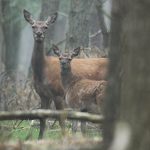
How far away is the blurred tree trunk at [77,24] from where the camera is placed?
1948 centimetres

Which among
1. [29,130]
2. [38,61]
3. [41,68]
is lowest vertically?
[29,130]

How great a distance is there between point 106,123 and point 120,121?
0.35m

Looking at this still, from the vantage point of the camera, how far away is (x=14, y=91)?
19.4 metres

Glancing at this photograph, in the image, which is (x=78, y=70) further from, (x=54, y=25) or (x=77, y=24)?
(x=54, y=25)

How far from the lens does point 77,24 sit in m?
19.7

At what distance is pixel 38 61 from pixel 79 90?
1523mm

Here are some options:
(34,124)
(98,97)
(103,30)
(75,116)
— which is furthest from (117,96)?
(103,30)

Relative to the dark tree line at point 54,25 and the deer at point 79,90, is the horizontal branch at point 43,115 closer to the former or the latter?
the dark tree line at point 54,25

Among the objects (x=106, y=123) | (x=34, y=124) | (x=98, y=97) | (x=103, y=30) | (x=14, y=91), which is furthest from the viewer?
(x=103, y=30)

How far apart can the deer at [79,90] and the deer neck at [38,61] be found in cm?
41

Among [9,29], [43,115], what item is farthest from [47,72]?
[9,29]

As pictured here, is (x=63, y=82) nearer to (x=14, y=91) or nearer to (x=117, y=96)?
(x=14, y=91)

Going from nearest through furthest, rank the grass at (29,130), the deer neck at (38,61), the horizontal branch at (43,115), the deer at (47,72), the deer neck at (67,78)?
the horizontal branch at (43,115), the grass at (29,130), the deer neck at (67,78), the deer at (47,72), the deer neck at (38,61)

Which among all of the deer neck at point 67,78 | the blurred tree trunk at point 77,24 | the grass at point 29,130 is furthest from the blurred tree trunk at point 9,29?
the grass at point 29,130
